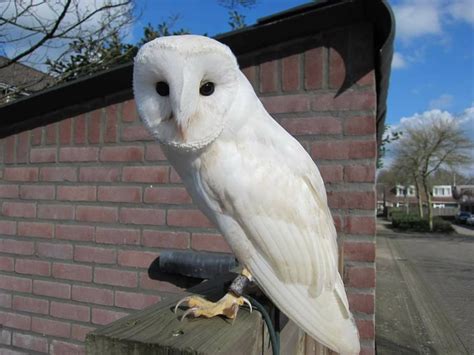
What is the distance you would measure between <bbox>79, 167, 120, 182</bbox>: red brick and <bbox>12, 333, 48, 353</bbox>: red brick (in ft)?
3.25

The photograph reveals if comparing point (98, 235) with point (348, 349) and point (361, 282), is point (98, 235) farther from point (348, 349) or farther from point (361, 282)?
point (348, 349)

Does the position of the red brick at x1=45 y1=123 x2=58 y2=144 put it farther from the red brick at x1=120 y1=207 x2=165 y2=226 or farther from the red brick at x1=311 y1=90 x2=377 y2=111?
the red brick at x1=311 y1=90 x2=377 y2=111

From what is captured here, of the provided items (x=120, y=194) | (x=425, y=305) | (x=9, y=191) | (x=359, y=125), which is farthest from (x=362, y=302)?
(x=425, y=305)

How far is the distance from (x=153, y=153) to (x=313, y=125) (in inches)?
34.6

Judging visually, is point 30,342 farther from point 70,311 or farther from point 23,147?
point 23,147

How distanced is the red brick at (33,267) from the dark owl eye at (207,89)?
76.8 inches

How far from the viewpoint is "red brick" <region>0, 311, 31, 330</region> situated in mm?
2549

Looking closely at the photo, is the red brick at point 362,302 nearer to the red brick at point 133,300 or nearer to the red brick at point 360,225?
the red brick at point 360,225

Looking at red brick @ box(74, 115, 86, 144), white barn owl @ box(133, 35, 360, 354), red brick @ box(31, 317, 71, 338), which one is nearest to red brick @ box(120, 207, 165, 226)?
red brick @ box(74, 115, 86, 144)

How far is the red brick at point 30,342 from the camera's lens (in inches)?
97.7

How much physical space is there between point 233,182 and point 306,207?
264 millimetres

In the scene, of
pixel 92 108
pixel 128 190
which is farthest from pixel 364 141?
pixel 92 108

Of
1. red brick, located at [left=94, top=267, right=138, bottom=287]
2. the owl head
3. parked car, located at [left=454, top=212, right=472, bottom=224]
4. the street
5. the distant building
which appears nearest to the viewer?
the owl head

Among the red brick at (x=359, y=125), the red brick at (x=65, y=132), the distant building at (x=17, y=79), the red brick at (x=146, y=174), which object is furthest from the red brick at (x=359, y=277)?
the distant building at (x=17, y=79)
